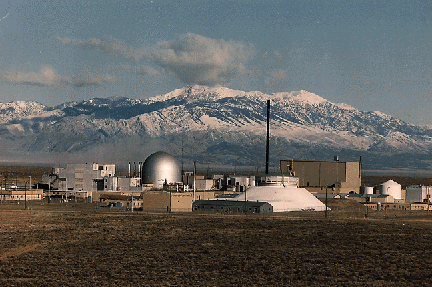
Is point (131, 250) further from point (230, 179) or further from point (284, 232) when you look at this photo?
point (230, 179)

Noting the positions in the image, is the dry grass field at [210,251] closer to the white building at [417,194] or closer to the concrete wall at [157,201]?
the concrete wall at [157,201]

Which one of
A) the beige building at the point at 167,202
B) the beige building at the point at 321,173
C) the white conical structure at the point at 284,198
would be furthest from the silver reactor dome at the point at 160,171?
the beige building at the point at 167,202

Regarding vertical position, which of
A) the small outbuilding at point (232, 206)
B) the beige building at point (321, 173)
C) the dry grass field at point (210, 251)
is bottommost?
the dry grass field at point (210, 251)

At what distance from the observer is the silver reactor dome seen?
162 metres

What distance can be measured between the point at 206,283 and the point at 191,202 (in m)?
73.1

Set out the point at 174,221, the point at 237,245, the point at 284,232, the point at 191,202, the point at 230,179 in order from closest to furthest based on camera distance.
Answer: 1. the point at 237,245
2. the point at 284,232
3. the point at 174,221
4. the point at 191,202
5. the point at 230,179

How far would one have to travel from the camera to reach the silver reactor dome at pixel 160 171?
162m

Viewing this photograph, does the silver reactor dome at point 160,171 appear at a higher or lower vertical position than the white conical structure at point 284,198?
higher

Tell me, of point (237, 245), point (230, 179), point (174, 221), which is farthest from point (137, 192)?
point (237, 245)

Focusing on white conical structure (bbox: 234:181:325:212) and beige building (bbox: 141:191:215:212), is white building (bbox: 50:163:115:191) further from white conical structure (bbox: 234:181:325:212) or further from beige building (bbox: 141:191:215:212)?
white conical structure (bbox: 234:181:325:212)

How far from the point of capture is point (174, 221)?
307 ft

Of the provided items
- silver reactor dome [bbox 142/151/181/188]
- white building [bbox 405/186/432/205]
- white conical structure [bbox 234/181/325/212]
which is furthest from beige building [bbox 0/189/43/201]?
white building [bbox 405/186/432/205]

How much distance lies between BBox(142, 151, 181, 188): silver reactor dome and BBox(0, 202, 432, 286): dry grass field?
6148cm

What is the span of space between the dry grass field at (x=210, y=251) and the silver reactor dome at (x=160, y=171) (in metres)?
61.5
